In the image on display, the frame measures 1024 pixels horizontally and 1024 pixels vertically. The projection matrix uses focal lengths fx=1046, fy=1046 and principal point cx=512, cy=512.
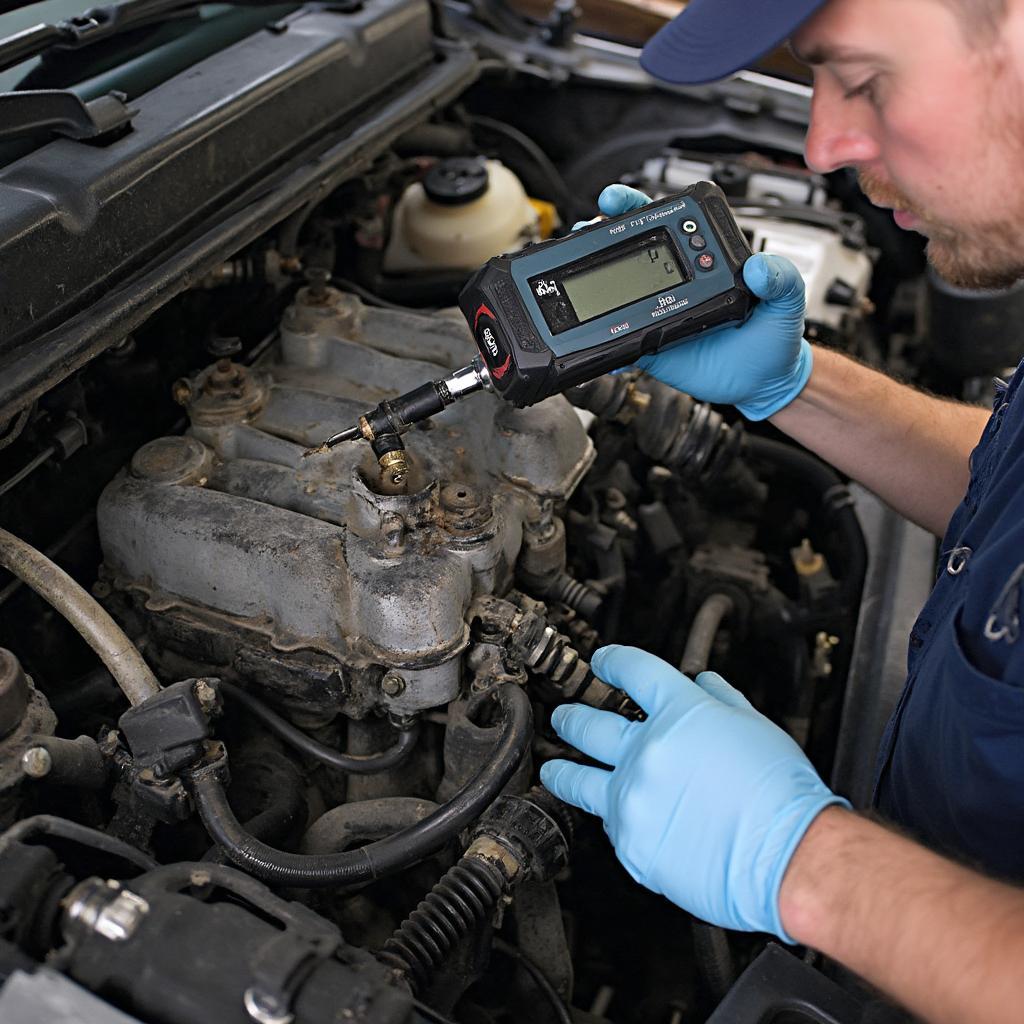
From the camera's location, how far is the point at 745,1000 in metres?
0.87

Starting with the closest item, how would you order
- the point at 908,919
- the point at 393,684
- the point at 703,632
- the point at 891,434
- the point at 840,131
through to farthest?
the point at 908,919 → the point at 840,131 → the point at 393,684 → the point at 891,434 → the point at 703,632

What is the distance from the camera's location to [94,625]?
1017 millimetres

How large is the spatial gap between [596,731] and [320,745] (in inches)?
13.2

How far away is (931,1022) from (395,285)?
143cm

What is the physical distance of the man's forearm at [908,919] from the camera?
69 centimetres

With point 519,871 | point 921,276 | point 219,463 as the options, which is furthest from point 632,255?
point 921,276

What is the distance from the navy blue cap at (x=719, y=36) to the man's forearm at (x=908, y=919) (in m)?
0.64

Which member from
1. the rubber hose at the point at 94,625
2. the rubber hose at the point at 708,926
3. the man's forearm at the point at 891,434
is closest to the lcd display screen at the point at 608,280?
the man's forearm at the point at 891,434

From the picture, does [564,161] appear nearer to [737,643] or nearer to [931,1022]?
[737,643]

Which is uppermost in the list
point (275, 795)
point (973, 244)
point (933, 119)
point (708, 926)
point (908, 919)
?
point (933, 119)

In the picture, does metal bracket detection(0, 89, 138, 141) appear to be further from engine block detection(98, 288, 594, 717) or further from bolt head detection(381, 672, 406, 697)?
bolt head detection(381, 672, 406, 697)

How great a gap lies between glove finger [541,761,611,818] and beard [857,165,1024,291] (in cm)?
59

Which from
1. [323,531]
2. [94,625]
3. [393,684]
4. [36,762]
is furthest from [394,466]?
[36,762]

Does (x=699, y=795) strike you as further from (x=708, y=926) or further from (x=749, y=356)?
(x=749, y=356)
